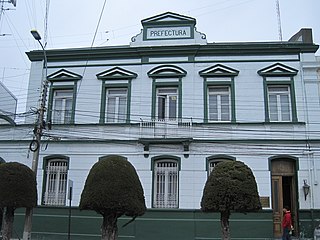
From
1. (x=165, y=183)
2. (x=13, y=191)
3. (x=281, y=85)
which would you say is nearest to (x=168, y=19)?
(x=281, y=85)

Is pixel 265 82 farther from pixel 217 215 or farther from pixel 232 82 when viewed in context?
pixel 217 215

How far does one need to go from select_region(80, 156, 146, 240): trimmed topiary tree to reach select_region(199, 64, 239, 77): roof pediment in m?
9.13

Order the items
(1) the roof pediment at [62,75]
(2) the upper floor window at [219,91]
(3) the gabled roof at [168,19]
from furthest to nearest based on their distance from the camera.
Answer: (1) the roof pediment at [62,75] < (3) the gabled roof at [168,19] < (2) the upper floor window at [219,91]

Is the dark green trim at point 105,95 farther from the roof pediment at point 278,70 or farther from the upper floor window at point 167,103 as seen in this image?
the roof pediment at point 278,70

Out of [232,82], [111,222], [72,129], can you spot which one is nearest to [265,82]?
[232,82]

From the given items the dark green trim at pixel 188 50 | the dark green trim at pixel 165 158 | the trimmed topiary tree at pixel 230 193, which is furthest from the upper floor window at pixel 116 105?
the trimmed topiary tree at pixel 230 193

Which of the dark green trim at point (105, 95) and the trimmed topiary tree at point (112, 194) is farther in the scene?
the dark green trim at point (105, 95)

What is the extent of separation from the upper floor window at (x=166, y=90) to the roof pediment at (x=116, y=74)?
980 mm

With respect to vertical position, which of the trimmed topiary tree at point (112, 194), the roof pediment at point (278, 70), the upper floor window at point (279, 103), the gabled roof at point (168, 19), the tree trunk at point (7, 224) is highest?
the gabled roof at point (168, 19)

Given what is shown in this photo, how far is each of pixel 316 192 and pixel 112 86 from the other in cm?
1054

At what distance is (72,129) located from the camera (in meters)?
20.4

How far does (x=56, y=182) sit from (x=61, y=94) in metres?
4.41

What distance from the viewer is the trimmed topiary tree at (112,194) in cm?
1152

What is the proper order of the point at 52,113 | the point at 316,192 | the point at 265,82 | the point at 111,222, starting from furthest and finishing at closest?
1. the point at 52,113
2. the point at 265,82
3. the point at 316,192
4. the point at 111,222
